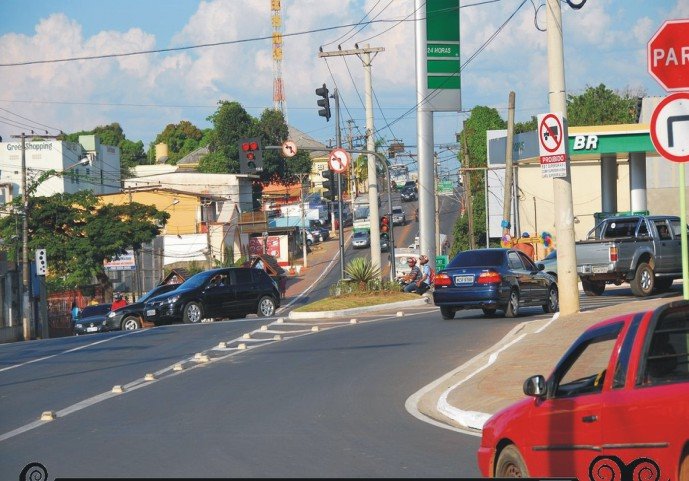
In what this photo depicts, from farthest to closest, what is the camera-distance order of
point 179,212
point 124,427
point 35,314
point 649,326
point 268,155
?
point 268,155 → point 179,212 → point 35,314 → point 124,427 → point 649,326

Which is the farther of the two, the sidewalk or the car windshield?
the car windshield

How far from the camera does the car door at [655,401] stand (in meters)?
6.73

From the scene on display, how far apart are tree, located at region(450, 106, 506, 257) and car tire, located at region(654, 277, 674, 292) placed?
1984 inches

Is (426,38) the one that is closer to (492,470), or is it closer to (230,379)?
(230,379)

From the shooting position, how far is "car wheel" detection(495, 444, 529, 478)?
307 inches

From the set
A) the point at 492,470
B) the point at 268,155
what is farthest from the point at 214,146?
the point at 492,470

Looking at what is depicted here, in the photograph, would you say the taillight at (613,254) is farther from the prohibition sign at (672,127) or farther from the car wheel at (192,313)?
the prohibition sign at (672,127)

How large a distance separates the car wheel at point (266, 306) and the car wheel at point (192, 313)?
2484mm

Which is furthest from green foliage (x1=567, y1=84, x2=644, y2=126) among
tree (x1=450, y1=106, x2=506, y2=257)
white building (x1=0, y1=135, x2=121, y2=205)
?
white building (x1=0, y1=135, x2=121, y2=205)

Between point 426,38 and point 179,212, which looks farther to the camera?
point 179,212

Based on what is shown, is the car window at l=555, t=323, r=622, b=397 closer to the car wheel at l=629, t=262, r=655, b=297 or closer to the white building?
the car wheel at l=629, t=262, r=655, b=297

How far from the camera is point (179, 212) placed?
87.2 m

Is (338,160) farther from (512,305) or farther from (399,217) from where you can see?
(399,217)

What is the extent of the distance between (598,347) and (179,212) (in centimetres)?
8097
